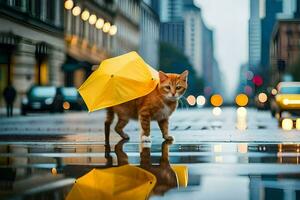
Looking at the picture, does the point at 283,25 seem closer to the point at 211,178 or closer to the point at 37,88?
the point at 37,88

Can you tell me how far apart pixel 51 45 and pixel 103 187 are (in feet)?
156

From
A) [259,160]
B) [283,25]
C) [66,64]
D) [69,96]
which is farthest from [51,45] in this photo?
[283,25]

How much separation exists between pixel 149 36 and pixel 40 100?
9797 centimetres

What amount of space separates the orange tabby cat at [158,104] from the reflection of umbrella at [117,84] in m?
0.23

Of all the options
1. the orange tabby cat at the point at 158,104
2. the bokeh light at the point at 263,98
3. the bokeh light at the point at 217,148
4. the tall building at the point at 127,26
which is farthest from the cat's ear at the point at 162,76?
the tall building at the point at 127,26

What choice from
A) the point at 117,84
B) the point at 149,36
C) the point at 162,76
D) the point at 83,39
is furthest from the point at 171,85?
the point at 149,36

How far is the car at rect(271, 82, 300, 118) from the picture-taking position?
110 ft

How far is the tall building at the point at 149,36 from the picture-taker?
419 feet

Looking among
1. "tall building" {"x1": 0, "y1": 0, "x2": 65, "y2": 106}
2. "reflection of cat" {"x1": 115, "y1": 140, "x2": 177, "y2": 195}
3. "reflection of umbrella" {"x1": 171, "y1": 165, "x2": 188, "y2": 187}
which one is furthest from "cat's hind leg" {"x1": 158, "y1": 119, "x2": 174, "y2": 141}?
"tall building" {"x1": 0, "y1": 0, "x2": 65, "y2": 106}

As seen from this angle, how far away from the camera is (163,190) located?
6.34m

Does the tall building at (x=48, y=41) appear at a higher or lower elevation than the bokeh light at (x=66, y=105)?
higher

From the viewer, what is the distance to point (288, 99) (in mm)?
33781

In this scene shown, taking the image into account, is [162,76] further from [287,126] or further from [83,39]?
[83,39]

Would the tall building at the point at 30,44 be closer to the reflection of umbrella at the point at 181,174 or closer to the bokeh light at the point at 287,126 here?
the bokeh light at the point at 287,126
